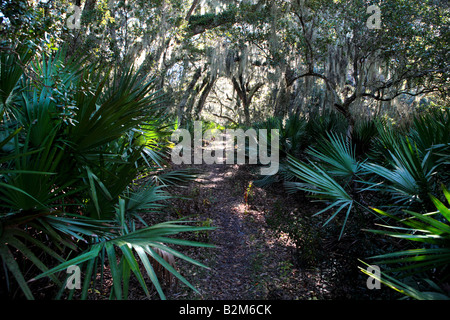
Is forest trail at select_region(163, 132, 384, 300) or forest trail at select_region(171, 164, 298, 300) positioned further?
forest trail at select_region(171, 164, 298, 300)

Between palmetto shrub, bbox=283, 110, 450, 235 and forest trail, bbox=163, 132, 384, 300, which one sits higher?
palmetto shrub, bbox=283, 110, 450, 235

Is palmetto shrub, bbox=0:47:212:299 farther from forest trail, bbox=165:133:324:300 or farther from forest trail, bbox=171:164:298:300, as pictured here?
forest trail, bbox=171:164:298:300

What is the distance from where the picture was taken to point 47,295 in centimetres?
247

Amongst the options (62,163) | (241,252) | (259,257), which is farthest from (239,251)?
(62,163)

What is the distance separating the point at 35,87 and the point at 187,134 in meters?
7.56

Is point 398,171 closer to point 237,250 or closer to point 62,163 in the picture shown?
point 237,250

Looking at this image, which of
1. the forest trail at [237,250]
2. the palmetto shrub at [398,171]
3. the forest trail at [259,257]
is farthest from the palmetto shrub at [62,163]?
the palmetto shrub at [398,171]

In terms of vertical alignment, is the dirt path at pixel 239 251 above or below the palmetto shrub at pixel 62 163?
below

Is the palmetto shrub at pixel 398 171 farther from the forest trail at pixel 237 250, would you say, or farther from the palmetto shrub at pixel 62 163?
the palmetto shrub at pixel 62 163

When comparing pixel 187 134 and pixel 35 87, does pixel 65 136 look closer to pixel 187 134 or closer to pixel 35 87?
pixel 35 87

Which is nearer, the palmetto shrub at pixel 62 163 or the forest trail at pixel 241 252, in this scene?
the palmetto shrub at pixel 62 163

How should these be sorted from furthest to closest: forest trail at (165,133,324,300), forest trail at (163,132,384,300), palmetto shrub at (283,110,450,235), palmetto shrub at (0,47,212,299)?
1. forest trail at (165,133,324,300)
2. forest trail at (163,132,384,300)
3. palmetto shrub at (283,110,450,235)
4. palmetto shrub at (0,47,212,299)

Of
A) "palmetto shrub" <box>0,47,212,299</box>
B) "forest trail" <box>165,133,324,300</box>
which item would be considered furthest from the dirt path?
"palmetto shrub" <box>0,47,212,299</box>

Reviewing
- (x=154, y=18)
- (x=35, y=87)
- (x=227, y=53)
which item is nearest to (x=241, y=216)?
(x=35, y=87)
